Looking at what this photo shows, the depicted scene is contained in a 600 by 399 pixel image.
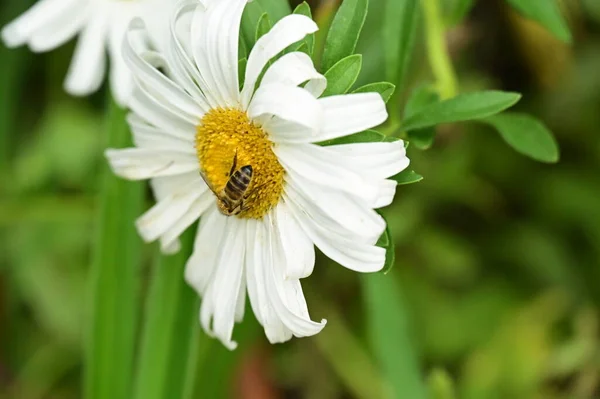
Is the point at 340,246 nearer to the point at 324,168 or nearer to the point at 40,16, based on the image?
the point at 324,168

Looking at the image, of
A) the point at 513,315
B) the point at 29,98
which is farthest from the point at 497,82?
the point at 29,98

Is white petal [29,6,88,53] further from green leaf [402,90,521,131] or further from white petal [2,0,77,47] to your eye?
green leaf [402,90,521,131]

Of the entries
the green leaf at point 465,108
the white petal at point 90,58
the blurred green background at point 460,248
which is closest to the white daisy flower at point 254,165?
the green leaf at point 465,108

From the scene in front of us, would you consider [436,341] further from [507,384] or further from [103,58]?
[103,58]

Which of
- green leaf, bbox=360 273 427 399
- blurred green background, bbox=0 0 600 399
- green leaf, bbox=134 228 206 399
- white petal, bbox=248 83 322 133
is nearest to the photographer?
white petal, bbox=248 83 322 133

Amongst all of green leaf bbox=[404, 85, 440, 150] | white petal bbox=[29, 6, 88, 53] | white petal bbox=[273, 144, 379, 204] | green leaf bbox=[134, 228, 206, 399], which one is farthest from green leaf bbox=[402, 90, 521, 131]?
white petal bbox=[29, 6, 88, 53]

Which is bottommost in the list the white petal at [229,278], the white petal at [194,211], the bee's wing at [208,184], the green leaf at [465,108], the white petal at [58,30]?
the white petal at [229,278]

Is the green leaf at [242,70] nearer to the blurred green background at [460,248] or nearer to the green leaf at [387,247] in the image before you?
the green leaf at [387,247]
